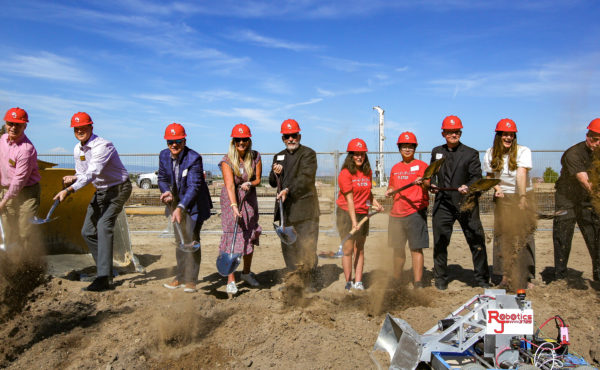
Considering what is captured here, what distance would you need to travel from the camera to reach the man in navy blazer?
17.8ft

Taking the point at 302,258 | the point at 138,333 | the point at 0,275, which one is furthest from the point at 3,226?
the point at 302,258

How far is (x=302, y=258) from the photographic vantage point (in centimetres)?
571

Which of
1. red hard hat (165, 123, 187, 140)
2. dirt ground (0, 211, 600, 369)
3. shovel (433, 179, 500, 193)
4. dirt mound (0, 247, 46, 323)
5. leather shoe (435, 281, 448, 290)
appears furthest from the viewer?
leather shoe (435, 281, 448, 290)

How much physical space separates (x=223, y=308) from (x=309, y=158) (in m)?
1.97

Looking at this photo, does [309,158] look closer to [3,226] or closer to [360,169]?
[360,169]

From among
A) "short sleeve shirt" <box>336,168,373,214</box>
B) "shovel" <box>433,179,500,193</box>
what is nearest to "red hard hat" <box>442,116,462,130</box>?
"shovel" <box>433,179,500,193</box>

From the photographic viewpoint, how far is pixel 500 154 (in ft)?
17.8

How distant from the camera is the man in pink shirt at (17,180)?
17.9 feet

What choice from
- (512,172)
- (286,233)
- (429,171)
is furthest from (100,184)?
(512,172)

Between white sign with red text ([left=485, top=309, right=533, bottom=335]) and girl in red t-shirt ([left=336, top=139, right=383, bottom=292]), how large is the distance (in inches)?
89.2

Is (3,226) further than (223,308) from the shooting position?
Yes

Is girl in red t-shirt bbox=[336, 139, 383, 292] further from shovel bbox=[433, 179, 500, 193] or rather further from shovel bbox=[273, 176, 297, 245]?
shovel bbox=[433, 179, 500, 193]

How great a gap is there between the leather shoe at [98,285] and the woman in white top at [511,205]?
4.72 metres

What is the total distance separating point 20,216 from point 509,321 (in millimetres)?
5368
